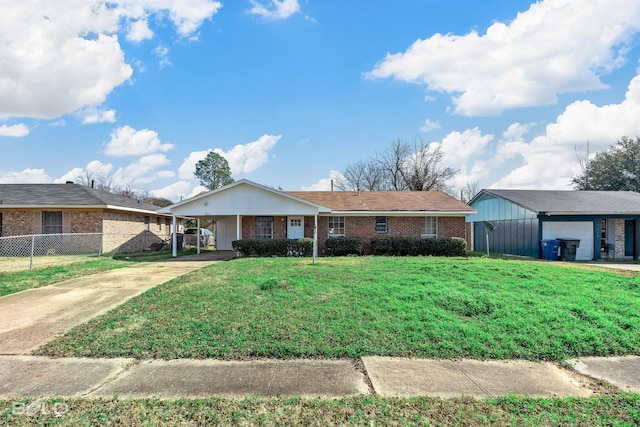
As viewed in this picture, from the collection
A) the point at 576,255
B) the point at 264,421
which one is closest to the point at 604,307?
the point at 264,421

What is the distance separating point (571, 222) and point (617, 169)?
2452cm

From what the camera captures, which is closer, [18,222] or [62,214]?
[18,222]

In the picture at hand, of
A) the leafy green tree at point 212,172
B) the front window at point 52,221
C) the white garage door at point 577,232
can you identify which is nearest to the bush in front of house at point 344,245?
the white garage door at point 577,232

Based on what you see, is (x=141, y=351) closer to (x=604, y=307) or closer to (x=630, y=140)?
(x=604, y=307)

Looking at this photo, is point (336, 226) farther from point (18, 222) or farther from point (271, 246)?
point (18, 222)

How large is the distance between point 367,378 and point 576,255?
18.9 m

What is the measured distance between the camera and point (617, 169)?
35438mm

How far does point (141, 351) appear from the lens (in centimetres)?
462

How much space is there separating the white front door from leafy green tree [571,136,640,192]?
34.5 m

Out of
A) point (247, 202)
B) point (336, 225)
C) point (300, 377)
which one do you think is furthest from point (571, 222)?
point (300, 377)

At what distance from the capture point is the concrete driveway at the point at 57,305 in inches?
205

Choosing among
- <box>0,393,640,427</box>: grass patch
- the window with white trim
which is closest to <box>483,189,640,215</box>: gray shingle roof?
the window with white trim

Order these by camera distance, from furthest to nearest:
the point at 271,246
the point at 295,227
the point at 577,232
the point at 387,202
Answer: the point at 387,202 < the point at 295,227 < the point at 577,232 < the point at 271,246

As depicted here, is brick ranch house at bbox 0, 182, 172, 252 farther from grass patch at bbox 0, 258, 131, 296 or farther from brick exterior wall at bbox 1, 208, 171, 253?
grass patch at bbox 0, 258, 131, 296
